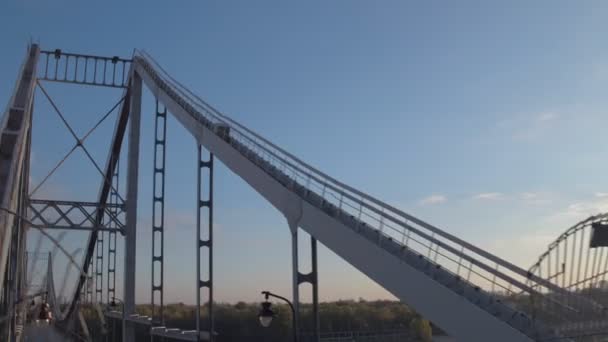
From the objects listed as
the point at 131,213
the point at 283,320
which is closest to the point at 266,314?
the point at 131,213

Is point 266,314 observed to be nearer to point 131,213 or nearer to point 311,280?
point 311,280

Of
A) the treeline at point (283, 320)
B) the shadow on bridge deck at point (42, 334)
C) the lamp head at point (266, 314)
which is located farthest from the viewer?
the treeline at point (283, 320)

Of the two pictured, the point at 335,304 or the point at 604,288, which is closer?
the point at 604,288

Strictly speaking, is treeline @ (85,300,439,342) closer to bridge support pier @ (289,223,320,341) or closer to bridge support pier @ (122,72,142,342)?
bridge support pier @ (122,72,142,342)

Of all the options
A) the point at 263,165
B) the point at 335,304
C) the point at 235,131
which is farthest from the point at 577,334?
the point at 335,304

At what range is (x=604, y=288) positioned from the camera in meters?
8.78

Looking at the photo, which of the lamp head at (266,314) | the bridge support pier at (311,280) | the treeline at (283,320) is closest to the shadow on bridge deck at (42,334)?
the treeline at (283,320)

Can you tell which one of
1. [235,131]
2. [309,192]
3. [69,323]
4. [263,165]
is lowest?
[69,323]

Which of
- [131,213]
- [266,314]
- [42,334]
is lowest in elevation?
[42,334]

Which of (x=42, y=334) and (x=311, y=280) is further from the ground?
(x=311, y=280)

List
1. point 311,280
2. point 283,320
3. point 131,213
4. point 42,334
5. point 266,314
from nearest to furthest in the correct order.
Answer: point 266,314
point 311,280
point 131,213
point 42,334
point 283,320

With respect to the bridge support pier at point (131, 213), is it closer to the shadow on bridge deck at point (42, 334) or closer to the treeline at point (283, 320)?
the shadow on bridge deck at point (42, 334)

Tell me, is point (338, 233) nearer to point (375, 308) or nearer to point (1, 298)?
point (1, 298)

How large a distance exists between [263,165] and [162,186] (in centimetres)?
1473
